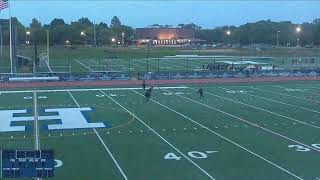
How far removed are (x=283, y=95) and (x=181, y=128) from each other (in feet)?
42.3

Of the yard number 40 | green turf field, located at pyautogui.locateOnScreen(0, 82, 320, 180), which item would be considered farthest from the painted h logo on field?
the yard number 40

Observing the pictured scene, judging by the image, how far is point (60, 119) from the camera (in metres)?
24.3

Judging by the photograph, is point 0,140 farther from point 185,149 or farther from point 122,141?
point 185,149

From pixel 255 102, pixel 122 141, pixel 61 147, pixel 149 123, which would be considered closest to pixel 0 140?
pixel 61 147

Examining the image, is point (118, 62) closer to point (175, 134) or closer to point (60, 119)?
point (60, 119)

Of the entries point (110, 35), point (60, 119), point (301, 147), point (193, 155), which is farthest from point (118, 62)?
point (110, 35)

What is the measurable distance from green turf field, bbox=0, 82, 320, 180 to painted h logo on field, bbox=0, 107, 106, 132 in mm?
45

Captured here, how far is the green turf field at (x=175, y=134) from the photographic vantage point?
51.0 feet

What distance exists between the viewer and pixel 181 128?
22.1 meters

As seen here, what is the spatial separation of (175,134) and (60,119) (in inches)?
232

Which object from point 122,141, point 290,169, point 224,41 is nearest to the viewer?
point 290,169
